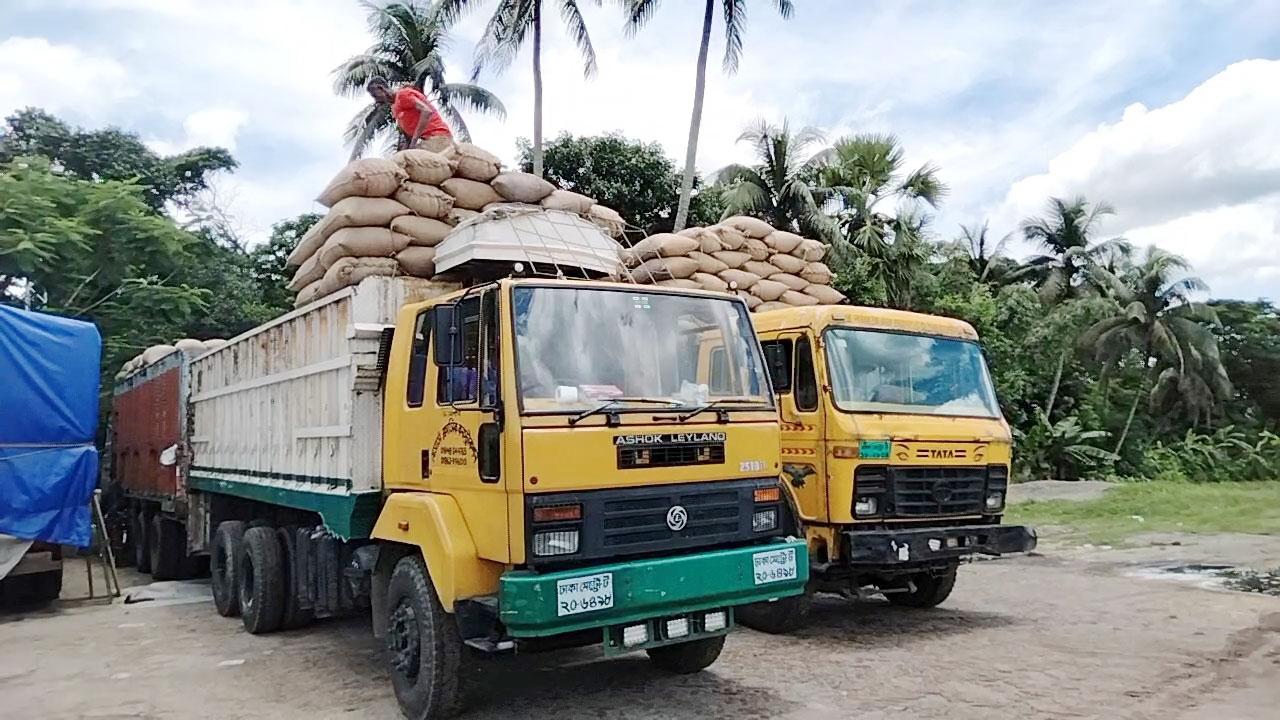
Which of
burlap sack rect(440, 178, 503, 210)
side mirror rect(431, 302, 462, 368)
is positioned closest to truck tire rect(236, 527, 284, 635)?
burlap sack rect(440, 178, 503, 210)

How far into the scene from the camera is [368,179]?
6.52 m

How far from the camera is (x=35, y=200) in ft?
45.9

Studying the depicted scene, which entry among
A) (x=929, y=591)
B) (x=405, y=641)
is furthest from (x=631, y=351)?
(x=929, y=591)

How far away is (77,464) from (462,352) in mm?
6309

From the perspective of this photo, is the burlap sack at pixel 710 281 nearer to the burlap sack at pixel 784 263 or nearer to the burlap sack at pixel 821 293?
the burlap sack at pixel 784 263

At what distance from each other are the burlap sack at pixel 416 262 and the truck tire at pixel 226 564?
3249 mm

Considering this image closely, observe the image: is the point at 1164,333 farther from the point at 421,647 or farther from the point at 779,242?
the point at 421,647

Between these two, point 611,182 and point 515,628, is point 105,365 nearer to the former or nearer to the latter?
point 611,182

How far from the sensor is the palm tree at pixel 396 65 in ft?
82.4

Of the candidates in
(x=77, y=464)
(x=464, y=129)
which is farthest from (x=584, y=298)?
(x=464, y=129)

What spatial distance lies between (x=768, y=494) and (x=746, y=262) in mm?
4678

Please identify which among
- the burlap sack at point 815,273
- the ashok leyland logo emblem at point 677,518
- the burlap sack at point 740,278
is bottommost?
the ashok leyland logo emblem at point 677,518

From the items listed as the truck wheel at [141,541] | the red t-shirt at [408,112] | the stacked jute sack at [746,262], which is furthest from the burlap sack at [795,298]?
the truck wheel at [141,541]

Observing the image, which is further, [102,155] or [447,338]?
[102,155]
